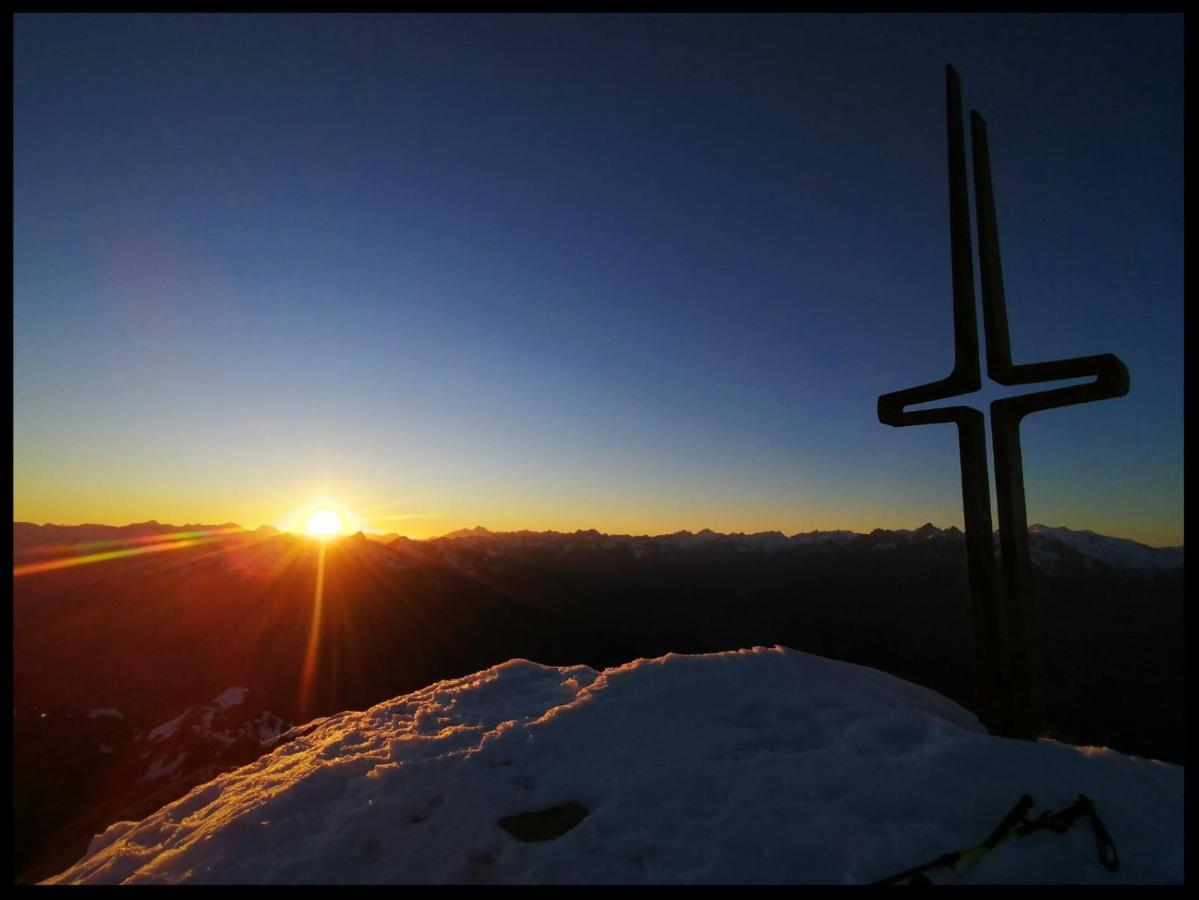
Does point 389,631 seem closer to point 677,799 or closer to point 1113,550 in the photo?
point 677,799

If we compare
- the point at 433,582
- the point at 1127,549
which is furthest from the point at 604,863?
the point at 1127,549

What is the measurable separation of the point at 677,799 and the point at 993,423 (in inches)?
211

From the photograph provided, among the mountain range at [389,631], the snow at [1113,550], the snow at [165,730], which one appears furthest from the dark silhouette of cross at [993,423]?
the snow at [1113,550]

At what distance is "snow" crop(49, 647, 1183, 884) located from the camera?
3854mm

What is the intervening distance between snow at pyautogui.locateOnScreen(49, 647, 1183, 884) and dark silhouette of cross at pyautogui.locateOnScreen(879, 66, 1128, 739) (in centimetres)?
78

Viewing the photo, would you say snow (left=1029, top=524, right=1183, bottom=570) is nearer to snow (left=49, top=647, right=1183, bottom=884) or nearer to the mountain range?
the mountain range

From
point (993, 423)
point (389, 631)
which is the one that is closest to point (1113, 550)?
point (389, 631)

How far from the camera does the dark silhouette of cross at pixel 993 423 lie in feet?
20.2

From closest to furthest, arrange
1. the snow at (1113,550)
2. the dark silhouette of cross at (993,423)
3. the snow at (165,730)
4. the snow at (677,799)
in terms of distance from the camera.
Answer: the snow at (677,799) < the dark silhouette of cross at (993,423) < the snow at (165,730) < the snow at (1113,550)

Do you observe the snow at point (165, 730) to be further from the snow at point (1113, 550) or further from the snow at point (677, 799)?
the snow at point (1113, 550)

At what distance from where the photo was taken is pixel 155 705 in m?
71.7

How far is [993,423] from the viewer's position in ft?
22.2

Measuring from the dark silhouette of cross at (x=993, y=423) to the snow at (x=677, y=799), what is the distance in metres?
0.78

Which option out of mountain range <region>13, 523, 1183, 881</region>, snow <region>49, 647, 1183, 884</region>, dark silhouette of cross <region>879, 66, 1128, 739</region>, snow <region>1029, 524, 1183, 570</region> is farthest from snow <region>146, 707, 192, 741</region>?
snow <region>1029, 524, 1183, 570</region>
